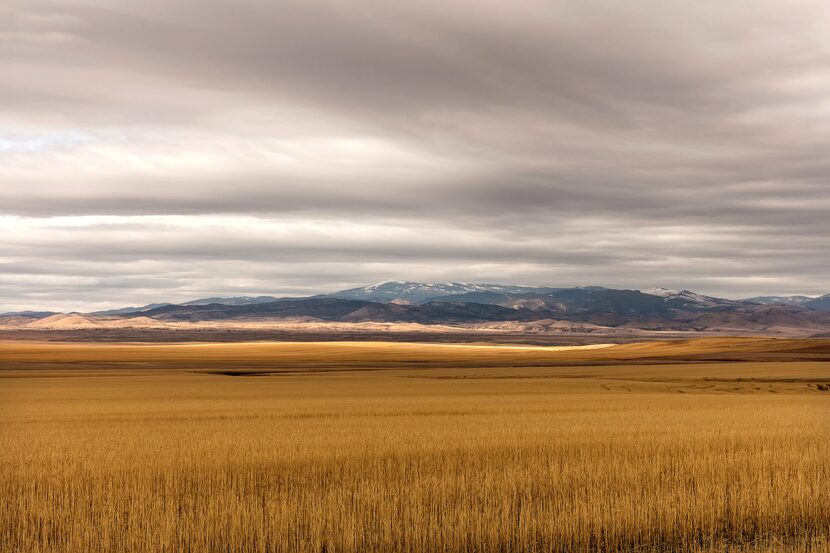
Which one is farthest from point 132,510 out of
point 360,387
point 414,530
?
point 360,387

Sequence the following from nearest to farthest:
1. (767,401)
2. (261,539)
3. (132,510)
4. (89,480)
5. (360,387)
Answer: (261,539)
(132,510)
(89,480)
(767,401)
(360,387)

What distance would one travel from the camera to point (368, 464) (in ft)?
53.4

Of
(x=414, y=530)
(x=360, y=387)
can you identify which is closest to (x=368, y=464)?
(x=414, y=530)

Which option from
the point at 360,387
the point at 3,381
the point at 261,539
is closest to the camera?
the point at 261,539

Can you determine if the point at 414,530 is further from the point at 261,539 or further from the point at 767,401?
the point at 767,401

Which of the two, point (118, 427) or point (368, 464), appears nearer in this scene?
point (368, 464)

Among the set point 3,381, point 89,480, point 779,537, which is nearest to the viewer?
point 779,537

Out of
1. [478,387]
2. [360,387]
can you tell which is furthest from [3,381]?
[478,387]

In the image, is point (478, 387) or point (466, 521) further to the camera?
point (478, 387)

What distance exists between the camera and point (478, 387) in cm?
4962

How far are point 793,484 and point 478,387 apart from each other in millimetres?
36532

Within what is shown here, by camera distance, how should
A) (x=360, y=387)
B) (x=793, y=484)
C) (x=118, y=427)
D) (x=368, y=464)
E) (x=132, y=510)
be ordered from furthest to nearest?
(x=360, y=387) < (x=118, y=427) < (x=368, y=464) < (x=793, y=484) < (x=132, y=510)

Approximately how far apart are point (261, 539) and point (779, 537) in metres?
6.89

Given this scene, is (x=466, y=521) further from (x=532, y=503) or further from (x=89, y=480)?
(x=89, y=480)
